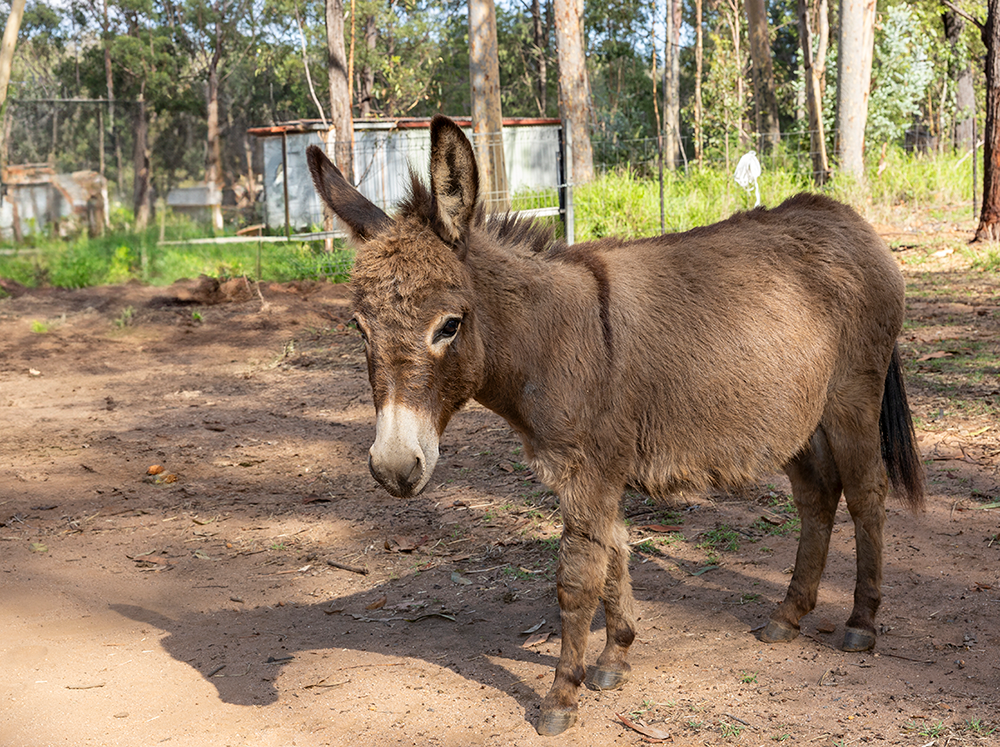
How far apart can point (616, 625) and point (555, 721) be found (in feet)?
1.81

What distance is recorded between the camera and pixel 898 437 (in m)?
4.08

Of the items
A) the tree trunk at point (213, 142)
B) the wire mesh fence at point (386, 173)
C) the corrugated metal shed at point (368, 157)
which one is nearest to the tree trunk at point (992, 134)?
the wire mesh fence at point (386, 173)

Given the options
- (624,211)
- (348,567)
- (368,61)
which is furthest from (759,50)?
(348,567)

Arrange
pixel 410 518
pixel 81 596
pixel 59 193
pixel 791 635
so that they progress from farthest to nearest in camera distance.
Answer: pixel 59 193 → pixel 410 518 → pixel 81 596 → pixel 791 635

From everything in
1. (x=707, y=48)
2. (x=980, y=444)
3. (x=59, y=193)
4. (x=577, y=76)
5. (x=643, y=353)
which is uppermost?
(x=707, y=48)

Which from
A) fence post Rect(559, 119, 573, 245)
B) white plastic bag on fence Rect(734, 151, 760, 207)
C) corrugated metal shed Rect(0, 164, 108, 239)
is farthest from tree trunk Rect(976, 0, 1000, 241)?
corrugated metal shed Rect(0, 164, 108, 239)

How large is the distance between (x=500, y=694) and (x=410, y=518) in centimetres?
222

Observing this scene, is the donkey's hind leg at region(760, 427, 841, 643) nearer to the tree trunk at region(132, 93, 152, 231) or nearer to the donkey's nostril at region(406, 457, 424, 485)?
the donkey's nostril at region(406, 457, 424, 485)

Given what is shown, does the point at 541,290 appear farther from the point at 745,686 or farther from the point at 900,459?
the point at 900,459

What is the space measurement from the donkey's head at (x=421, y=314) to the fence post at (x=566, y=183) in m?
9.02

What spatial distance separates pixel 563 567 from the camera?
3260 millimetres

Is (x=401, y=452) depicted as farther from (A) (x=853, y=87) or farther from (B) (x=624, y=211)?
(A) (x=853, y=87)

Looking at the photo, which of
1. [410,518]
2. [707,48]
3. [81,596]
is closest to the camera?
[81,596]

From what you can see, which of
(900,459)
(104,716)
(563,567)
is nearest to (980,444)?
(900,459)
